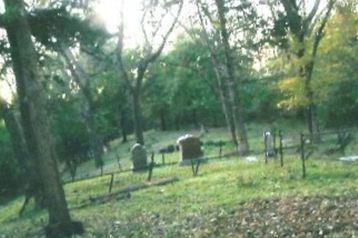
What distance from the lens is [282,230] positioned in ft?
39.8

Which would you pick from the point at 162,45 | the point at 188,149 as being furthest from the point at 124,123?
the point at 188,149

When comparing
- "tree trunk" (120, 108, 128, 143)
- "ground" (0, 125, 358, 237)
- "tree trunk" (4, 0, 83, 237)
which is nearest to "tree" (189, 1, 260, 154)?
"ground" (0, 125, 358, 237)

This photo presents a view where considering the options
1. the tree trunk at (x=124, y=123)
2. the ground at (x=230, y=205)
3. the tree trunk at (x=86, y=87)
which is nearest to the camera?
the ground at (x=230, y=205)

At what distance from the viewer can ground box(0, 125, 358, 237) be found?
501 inches

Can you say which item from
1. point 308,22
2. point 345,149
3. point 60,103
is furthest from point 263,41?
point 60,103

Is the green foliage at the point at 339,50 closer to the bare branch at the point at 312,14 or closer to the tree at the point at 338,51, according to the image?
the tree at the point at 338,51

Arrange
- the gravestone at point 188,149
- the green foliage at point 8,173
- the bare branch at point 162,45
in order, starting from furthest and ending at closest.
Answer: the green foliage at point 8,173, the bare branch at point 162,45, the gravestone at point 188,149

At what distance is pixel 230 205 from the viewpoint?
Answer: 16.7 m

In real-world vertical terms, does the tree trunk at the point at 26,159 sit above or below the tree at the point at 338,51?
below

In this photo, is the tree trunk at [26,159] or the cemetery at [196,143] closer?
the cemetery at [196,143]

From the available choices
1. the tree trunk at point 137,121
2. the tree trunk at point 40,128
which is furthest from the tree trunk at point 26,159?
the tree trunk at point 137,121

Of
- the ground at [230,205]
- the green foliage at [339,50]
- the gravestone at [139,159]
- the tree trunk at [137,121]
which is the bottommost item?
the ground at [230,205]

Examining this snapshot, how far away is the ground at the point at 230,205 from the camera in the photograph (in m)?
12.7

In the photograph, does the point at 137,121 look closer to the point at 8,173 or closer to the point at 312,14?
the point at 312,14
